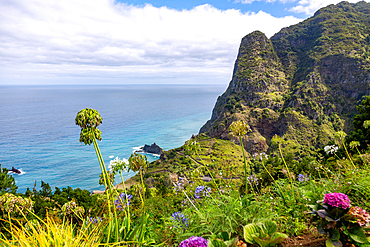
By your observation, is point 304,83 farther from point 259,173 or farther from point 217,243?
point 217,243

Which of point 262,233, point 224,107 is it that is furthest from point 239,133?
point 224,107

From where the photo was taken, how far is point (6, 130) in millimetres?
123750

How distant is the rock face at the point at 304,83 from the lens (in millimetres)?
98625

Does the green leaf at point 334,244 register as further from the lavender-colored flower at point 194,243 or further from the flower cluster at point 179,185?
the flower cluster at point 179,185

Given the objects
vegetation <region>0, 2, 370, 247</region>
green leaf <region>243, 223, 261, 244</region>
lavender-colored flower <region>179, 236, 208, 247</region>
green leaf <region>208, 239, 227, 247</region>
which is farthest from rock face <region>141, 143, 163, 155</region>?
lavender-colored flower <region>179, 236, 208, 247</region>

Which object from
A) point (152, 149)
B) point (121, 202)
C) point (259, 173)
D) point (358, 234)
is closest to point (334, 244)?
point (358, 234)

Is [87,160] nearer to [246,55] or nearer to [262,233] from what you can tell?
[262,233]

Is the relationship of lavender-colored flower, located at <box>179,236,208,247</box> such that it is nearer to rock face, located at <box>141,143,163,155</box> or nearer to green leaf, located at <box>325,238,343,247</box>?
green leaf, located at <box>325,238,343,247</box>

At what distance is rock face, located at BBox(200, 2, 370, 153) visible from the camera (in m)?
98.6

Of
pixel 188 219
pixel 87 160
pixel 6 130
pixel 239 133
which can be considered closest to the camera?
pixel 188 219

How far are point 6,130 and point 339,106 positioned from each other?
197 metres

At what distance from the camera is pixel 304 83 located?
11819 centimetres

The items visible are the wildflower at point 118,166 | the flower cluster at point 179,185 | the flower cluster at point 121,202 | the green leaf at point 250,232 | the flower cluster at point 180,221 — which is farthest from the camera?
the flower cluster at point 179,185

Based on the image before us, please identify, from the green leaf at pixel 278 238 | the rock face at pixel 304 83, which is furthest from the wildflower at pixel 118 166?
the rock face at pixel 304 83
